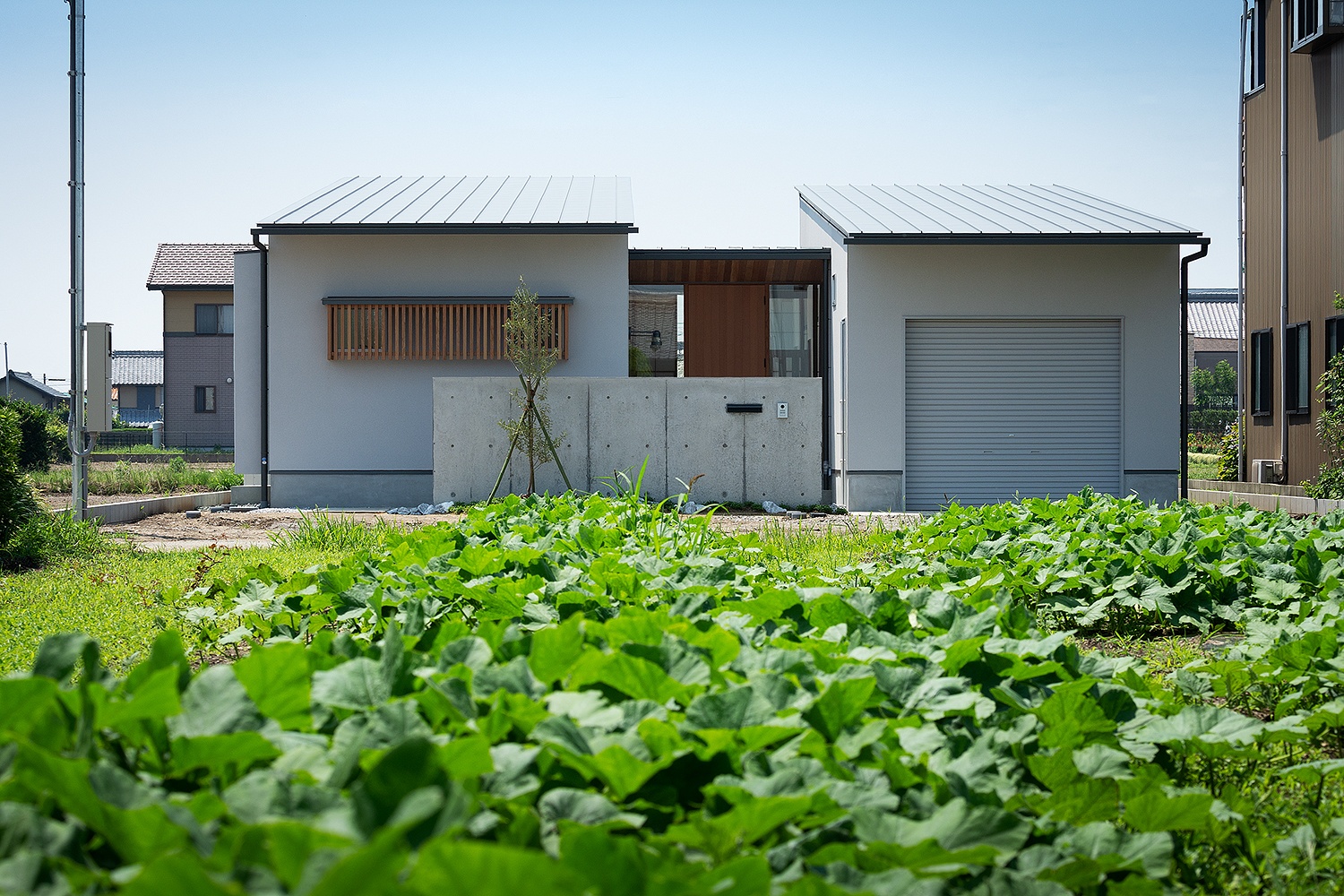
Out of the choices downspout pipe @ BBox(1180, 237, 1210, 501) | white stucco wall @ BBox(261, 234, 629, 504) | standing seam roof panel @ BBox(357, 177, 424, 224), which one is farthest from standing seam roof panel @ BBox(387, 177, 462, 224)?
downspout pipe @ BBox(1180, 237, 1210, 501)

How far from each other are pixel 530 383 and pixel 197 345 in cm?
2734

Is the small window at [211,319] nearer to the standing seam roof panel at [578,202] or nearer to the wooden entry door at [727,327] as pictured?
the standing seam roof panel at [578,202]

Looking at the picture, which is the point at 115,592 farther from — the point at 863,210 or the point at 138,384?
the point at 138,384

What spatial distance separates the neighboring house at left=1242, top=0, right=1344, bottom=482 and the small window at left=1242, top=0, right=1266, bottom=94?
0.02 m

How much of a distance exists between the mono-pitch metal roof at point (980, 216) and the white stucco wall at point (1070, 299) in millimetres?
333

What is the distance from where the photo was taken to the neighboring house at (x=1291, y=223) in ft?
49.9

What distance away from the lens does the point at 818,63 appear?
929 centimetres

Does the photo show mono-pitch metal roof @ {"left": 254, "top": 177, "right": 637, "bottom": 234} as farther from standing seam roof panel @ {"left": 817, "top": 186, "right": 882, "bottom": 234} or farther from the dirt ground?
the dirt ground

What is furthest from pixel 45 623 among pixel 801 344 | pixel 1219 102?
pixel 1219 102

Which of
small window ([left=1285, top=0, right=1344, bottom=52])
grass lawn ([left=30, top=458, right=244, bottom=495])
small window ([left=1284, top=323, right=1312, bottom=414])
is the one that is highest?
small window ([left=1285, top=0, right=1344, bottom=52])

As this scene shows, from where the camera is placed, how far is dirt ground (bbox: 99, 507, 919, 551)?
8.77m

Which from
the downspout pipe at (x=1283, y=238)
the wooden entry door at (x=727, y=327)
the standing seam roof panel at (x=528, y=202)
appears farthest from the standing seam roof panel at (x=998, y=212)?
the standing seam roof panel at (x=528, y=202)

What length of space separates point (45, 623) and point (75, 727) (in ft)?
13.1

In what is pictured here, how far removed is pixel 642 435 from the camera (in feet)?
41.7
